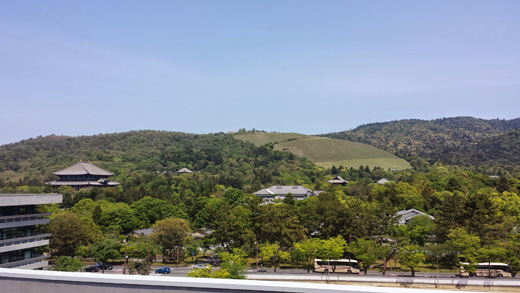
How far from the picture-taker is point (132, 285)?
1317cm

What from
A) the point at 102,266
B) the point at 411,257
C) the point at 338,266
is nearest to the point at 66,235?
the point at 102,266

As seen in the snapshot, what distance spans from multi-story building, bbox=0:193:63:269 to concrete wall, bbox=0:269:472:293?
23518mm

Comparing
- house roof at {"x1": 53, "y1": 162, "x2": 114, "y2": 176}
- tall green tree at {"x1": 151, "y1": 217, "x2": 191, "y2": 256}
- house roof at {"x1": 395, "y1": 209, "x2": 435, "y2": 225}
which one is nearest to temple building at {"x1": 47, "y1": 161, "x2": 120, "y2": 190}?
house roof at {"x1": 53, "y1": 162, "x2": 114, "y2": 176}

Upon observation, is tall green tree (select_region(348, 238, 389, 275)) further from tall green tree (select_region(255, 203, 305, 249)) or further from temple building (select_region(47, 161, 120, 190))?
temple building (select_region(47, 161, 120, 190))

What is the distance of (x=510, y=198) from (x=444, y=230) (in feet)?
86.9

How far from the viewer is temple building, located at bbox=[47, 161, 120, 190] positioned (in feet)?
380

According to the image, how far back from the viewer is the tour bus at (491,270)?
46312mm

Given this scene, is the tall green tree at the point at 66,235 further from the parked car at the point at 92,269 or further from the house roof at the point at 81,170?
the house roof at the point at 81,170

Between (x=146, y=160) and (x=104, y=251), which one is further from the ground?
(x=146, y=160)

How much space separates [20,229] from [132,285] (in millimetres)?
29802

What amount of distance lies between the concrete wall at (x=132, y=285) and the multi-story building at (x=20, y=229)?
23518mm

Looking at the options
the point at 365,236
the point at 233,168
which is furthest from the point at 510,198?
the point at 233,168

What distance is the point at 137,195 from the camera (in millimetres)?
90750

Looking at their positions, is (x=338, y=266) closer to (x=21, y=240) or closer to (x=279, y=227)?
(x=279, y=227)
